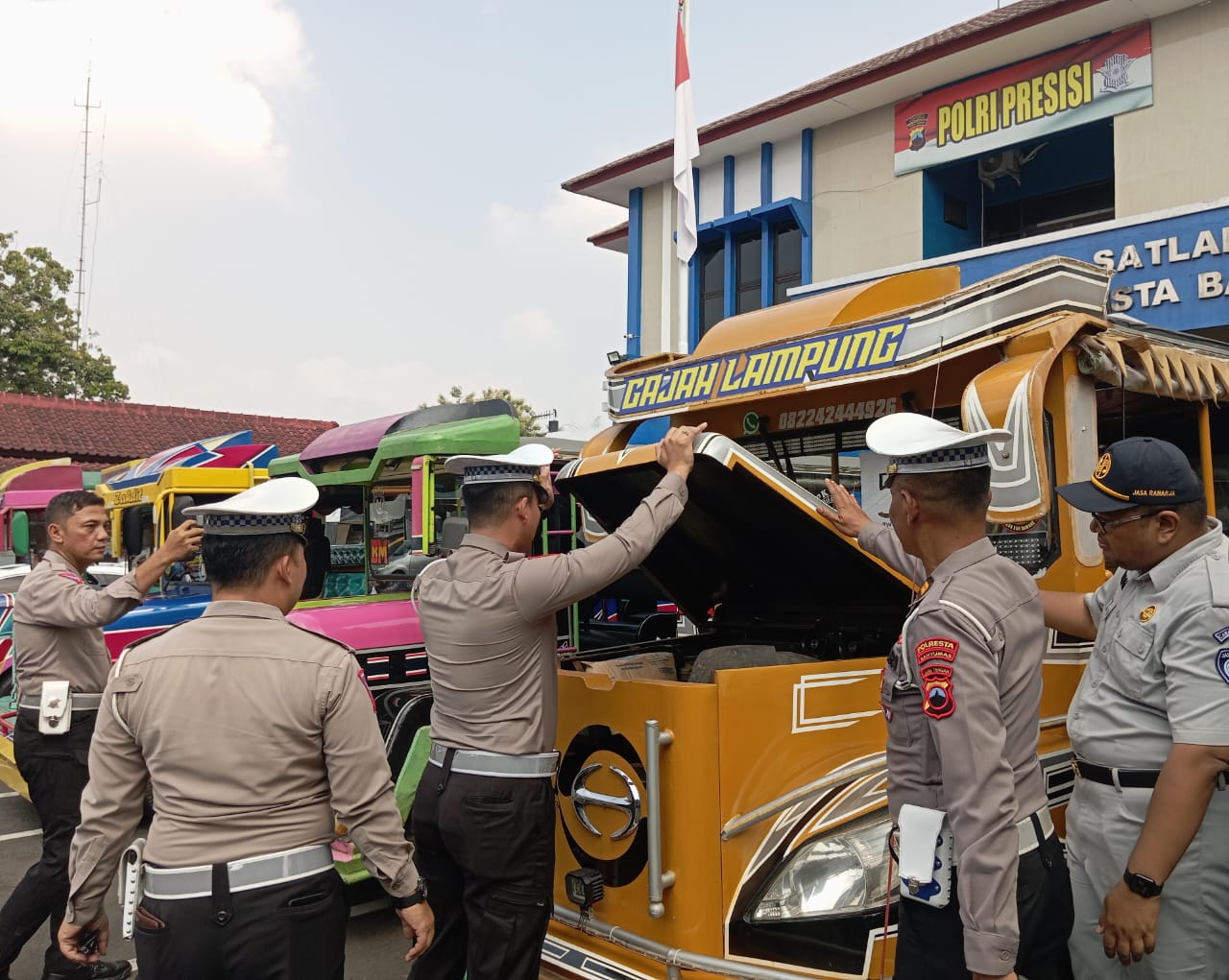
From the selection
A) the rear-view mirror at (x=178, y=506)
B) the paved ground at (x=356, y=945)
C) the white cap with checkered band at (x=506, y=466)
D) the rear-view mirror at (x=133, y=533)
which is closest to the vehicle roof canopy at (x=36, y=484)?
the rear-view mirror at (x=133, y=533)

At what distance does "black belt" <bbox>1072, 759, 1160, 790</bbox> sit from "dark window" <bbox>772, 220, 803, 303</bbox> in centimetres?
1498

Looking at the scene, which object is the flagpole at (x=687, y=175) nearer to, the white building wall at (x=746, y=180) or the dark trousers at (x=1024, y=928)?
the white building wall at (x=746, y=180)

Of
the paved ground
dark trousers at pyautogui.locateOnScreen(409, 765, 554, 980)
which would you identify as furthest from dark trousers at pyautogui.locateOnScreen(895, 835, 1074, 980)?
the paved ground

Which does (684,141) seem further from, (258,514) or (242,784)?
(242,784)

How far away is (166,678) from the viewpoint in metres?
2.40

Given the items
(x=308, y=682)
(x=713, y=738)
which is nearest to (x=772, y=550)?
(x=713, y=738)

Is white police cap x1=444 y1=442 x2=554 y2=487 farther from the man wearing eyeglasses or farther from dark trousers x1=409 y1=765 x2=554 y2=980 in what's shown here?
the man wearing eyeglasses

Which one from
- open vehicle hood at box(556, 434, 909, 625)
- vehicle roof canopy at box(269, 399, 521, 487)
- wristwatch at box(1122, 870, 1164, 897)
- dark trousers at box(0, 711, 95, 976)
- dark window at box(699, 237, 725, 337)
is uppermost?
dark window at box(699, 237, 725, 337)

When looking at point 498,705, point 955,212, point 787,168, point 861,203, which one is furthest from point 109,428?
point 498,705

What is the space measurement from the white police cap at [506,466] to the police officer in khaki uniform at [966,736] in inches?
44.3

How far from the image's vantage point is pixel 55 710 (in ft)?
13.5

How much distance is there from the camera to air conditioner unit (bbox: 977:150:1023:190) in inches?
579

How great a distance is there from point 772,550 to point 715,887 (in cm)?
155

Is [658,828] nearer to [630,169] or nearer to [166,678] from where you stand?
[166,678]
